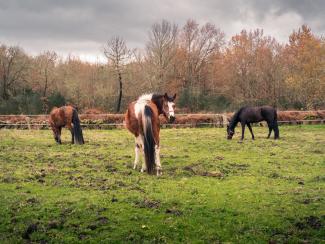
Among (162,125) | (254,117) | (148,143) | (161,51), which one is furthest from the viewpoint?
(161,51)

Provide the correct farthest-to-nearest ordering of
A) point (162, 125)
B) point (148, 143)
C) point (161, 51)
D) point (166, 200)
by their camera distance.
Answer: point (161, 51) → point (162, 125) → point (148, 143) → point (166, 200)

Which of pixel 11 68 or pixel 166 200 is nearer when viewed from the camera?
pixel 166 200

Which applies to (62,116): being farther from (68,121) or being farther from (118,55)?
(118,55)

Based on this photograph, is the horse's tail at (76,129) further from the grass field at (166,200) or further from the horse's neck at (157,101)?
the horse's neck at (157,101)

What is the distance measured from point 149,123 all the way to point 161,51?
30.6 metres

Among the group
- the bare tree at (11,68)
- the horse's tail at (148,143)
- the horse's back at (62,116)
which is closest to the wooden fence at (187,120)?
the horse's back at (62,116)

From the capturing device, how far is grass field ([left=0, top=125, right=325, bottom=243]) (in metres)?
5.50

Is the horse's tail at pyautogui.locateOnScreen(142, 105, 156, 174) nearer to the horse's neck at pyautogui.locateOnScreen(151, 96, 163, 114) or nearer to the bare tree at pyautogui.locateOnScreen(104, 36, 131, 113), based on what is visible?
the horse's neck at pyautogui.locateOnScreen(151, 96, 163, 114)

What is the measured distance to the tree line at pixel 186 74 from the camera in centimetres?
3478

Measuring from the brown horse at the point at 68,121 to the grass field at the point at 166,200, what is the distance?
13.2 feet

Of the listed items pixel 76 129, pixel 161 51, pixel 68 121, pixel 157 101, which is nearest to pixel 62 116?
pixel 68 121

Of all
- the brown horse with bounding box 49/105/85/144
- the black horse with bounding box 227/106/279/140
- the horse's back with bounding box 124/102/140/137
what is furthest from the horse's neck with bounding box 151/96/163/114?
the black horse with bounding box 227/106/279/140

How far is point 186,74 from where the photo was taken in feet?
138

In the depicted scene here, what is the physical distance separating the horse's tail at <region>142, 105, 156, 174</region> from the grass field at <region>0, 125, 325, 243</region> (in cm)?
39
